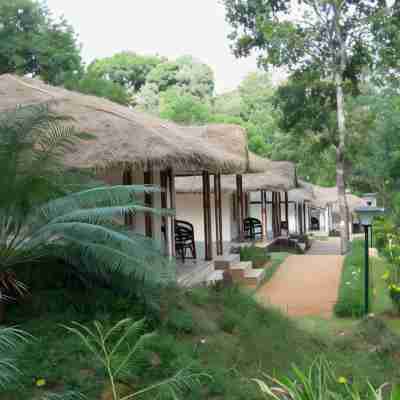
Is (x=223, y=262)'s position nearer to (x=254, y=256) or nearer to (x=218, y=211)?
(x=218, y=211)

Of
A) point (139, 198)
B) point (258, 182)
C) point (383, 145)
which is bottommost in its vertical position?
point (139, 198)

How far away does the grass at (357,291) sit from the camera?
9.44 m

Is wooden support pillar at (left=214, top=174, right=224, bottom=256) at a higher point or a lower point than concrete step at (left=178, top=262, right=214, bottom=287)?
higher

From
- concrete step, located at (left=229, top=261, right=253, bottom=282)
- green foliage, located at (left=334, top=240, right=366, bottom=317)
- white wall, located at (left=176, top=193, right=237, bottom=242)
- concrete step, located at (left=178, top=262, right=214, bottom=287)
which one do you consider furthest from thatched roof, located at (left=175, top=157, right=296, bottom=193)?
concrete step, located at (left=178, top=262, right=214, bottom=287)

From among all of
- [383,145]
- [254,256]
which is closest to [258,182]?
[254,256]

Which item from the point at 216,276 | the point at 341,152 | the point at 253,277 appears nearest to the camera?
the point at 216,276

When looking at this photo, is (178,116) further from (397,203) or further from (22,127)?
(22,127)

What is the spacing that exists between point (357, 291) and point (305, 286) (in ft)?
6.20

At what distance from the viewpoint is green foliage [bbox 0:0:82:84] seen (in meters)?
18.7

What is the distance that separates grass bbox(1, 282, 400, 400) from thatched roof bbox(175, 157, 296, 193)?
1120 centimetres

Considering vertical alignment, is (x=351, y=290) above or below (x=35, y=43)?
below

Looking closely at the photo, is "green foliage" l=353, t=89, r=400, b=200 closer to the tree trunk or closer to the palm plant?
the tree trunk

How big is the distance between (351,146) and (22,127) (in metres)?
22.9

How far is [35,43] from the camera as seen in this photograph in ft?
62.3
